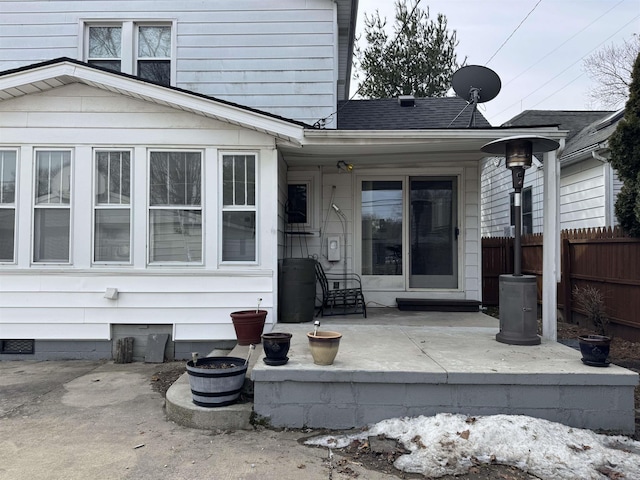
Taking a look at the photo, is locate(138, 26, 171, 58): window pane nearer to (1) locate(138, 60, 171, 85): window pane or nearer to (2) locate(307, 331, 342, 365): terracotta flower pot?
(1) locate(138, 60, 171, 85): window pane

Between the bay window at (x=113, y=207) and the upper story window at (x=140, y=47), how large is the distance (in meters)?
2.26

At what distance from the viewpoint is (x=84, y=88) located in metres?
5.43

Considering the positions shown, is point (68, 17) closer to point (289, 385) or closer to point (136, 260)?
point (136, 260)

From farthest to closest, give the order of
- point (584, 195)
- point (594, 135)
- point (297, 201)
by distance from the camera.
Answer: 1. point (584, 195)
2. point (594, 135)
3. point (297, 201)

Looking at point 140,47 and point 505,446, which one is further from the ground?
point 140,47

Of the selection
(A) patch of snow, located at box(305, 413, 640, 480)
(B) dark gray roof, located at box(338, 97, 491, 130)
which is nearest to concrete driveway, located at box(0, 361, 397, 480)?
(A) patch of snow, located at box(305, 413, 640, 480)

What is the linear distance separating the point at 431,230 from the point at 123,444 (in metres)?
5.11

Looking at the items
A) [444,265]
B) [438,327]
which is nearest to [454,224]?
[444,265]

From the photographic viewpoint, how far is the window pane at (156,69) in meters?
7.11

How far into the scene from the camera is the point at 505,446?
10.0 feet

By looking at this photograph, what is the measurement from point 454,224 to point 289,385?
4296 millimetres

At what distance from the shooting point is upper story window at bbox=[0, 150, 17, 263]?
5.42 m

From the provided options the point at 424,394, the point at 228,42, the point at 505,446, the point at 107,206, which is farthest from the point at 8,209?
the point at 505,446

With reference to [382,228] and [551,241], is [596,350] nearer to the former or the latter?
[551,241]
